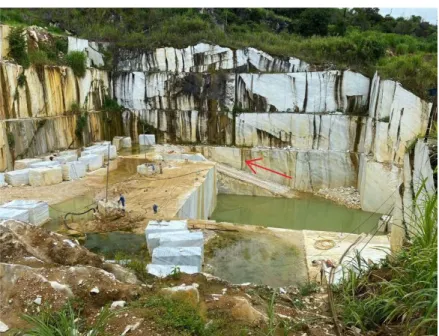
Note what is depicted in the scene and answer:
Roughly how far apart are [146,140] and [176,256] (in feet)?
46.0

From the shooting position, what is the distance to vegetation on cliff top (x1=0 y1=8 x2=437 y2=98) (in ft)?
60.2

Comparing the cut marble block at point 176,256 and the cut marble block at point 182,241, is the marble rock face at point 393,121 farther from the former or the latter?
the cut marble block at point 176,256

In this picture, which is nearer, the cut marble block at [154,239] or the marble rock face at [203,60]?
the cut marble block at [154,239]

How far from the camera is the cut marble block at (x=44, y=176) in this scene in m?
11.6

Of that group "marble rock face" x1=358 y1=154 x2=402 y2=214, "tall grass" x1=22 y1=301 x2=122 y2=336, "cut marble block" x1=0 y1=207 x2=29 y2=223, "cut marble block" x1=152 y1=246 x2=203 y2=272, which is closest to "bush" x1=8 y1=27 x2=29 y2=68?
"cut marble block" x1=0 y1=207 x2=29 y2=223

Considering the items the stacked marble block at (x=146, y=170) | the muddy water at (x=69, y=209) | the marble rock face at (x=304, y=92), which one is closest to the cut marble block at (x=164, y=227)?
the muddy water at (x=69, y=209)

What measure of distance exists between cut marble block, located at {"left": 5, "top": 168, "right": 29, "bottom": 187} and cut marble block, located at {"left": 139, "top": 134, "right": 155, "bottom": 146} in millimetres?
8120

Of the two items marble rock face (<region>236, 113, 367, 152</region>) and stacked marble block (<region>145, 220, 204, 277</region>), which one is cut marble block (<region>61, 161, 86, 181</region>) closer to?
stacked marble block (<region>145, 220, 204, 277</region>)

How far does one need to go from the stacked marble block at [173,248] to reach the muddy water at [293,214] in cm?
684

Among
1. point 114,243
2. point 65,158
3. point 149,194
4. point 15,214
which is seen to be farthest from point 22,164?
point 114,243

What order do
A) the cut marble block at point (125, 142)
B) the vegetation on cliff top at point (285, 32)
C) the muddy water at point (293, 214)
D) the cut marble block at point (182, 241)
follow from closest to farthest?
1. the cut marble block at point (182, 241)
2. the muddy water at point (293, 214)
3. the vegetation on cliff top at point (285, 32)
4. the cut marble block at point (125, 142)

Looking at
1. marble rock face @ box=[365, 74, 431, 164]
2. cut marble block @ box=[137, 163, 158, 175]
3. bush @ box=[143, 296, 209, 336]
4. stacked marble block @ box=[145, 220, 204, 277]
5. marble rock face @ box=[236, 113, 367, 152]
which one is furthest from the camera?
marble rock face @ box=[236, 113, 367, 152]

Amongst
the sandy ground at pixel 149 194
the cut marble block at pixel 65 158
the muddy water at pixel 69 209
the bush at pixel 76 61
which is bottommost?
the muddy water at pixel 69 209

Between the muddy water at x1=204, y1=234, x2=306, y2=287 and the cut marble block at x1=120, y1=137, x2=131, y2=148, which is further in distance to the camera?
the cut marble block at x1=120, y1=137, x2=131, y2=148
